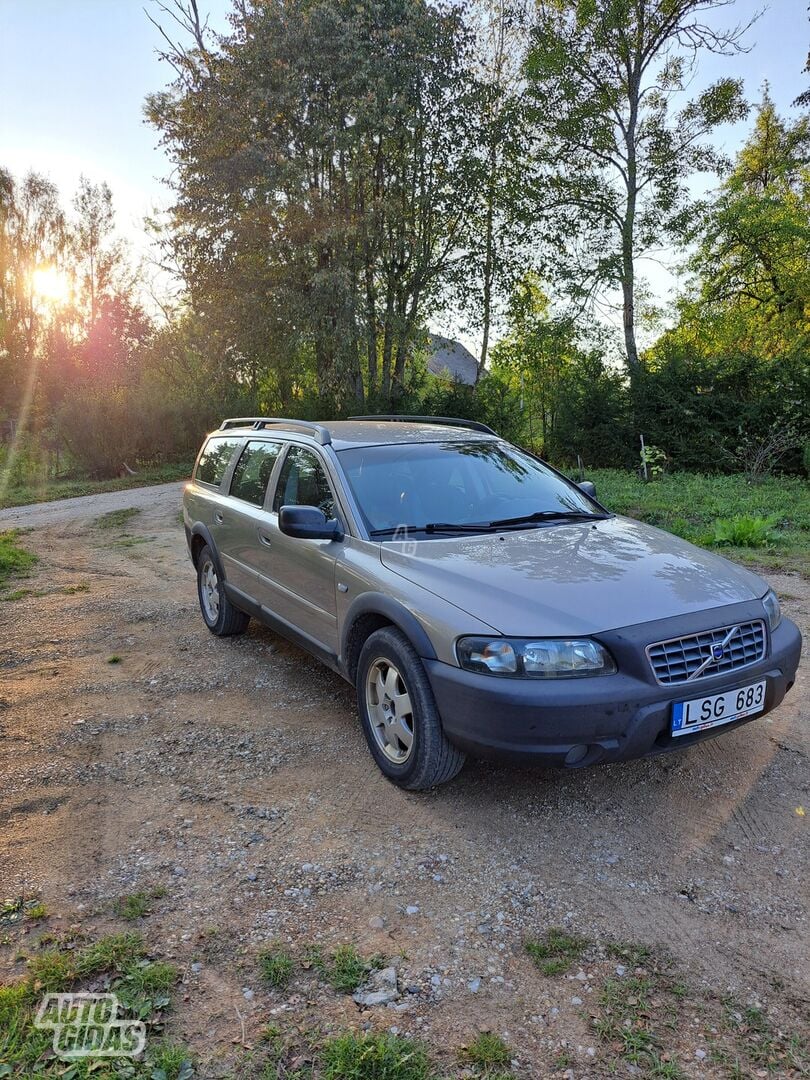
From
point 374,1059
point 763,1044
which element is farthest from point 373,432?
point 763,1044

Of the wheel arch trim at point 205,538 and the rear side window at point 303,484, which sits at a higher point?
the rear side window at point 303,484

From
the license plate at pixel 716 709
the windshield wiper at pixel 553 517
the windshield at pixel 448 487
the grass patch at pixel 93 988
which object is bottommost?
the grass patch at pixel 93 988

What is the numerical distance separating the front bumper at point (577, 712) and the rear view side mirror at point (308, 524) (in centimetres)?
121

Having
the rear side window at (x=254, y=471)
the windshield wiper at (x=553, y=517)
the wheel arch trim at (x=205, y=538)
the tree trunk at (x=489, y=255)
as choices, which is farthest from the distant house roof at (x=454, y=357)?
the windshield wiper at (x=553, y=517)

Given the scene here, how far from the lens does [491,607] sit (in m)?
3.02

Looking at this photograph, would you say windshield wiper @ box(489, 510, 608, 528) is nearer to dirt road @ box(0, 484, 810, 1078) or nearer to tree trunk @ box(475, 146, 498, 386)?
dirt road @ box(0, 484, 810, 1078)

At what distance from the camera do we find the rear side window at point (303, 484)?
424 cm

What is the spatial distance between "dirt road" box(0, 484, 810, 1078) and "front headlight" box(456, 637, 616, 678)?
2.48ft

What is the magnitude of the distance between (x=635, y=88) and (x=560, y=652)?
869 inches

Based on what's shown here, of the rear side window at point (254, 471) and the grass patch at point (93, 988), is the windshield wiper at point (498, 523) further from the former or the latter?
the grass patch at point (93, 988)

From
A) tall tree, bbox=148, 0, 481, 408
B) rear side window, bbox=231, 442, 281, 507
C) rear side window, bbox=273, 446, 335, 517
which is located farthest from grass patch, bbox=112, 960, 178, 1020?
tall tree, bbox=148, 0, 481, 408

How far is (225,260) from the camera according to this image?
60.3 ft

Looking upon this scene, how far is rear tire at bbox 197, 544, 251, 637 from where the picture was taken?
5668 millimetres

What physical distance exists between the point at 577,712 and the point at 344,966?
1.18 meters
